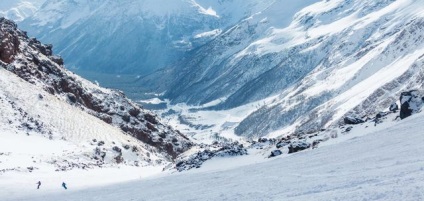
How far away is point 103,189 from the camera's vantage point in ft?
144

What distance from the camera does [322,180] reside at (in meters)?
28.0

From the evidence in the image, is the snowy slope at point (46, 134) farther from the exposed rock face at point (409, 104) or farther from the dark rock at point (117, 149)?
the exposed rock face at point (409, 104)

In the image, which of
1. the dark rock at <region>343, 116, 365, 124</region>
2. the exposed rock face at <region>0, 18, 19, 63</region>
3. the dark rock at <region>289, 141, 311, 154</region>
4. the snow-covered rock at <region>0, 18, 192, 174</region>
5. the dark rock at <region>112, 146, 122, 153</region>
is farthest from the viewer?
the exposed rock face at <region>0, 18, 19, 63</region>

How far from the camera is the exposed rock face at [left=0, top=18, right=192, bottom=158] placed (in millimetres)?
102250

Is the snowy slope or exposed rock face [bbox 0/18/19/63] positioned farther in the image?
exposed rock face [bbox 0/18/19/63]

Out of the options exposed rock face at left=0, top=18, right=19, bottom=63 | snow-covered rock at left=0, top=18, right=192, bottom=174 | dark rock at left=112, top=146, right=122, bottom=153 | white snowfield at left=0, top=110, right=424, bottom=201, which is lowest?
white snowfield at left=0, top=110, right=424, bottom=201

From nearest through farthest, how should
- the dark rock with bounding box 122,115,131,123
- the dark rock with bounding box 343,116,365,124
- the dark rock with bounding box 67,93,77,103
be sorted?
the dark rock with bounding box 343,116,365,124
the dark rock with bounding box 67,93,77,103
the dark rock with bounding box 122,115,131,123

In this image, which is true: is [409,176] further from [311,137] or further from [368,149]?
[311,137]

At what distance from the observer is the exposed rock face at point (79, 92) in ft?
335

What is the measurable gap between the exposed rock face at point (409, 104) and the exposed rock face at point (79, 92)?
72.3m

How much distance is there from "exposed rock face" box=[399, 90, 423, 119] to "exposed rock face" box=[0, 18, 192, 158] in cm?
7226

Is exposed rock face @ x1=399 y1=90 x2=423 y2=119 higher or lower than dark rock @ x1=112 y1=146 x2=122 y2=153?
lower

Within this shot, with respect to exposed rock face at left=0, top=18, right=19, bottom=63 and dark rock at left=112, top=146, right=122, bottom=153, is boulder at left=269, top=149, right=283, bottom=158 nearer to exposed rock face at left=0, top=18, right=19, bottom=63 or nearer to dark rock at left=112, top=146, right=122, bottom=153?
dark rock at left=112, top=146, right=122, bottom=153

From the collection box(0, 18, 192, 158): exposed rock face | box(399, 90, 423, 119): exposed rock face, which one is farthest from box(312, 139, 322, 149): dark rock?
box(0, 18, 192, 158): exposed rock face
